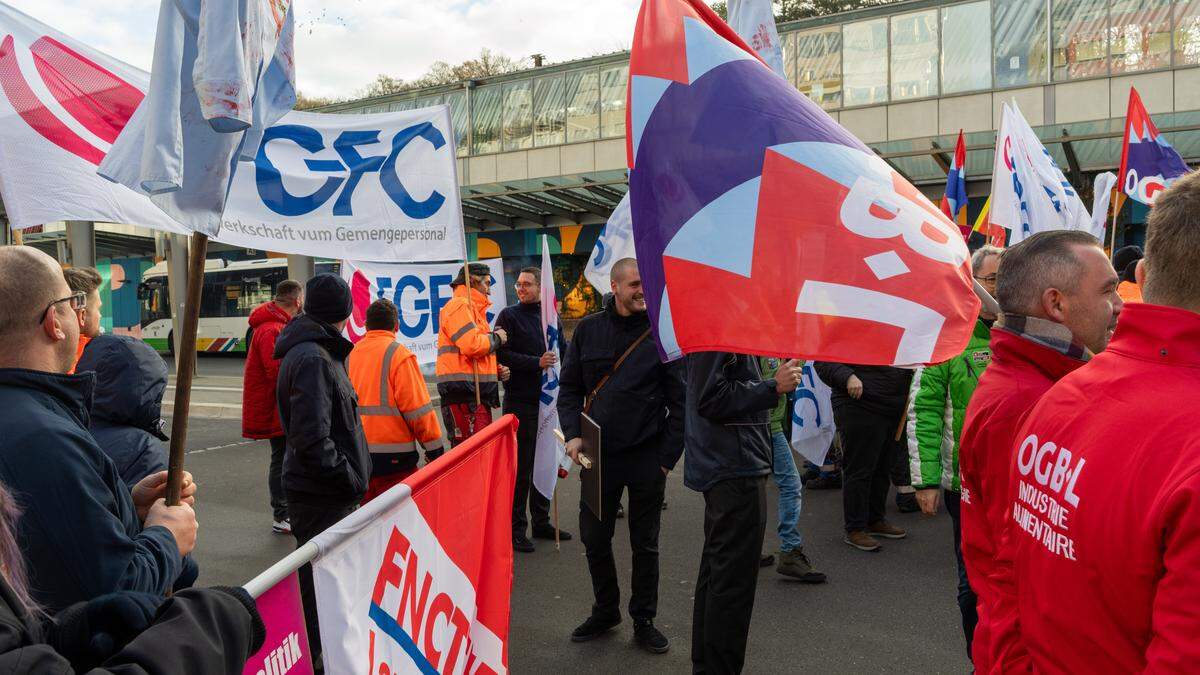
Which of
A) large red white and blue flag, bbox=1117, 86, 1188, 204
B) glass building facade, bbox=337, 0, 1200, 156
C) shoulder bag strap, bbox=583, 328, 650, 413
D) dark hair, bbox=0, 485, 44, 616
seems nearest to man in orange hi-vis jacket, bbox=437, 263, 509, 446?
shoulder bag strap, bbox=583, 328, 650, 413

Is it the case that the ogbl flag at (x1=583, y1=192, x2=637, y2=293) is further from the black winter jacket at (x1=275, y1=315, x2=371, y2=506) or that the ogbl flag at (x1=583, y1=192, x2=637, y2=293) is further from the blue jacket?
the blue jacket

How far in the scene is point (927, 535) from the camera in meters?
6.29

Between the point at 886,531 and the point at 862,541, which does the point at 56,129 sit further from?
the point at 886,531

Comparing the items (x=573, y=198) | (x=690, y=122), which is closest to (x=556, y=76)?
(x=573, y=198)

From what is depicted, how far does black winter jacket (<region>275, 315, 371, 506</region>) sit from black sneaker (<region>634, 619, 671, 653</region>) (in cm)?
154

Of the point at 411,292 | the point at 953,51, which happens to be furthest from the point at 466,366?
the point at 953,51

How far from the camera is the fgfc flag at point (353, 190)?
13.6 feet

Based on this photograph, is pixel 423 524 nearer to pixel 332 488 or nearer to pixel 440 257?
pixel 332 488

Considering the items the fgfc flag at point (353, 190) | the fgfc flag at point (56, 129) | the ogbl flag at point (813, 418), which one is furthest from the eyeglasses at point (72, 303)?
the ogbl flag at point (813, 418)

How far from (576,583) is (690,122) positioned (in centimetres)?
366

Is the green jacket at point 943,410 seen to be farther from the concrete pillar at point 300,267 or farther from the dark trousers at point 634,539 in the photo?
the concrete pillar at point 300,267

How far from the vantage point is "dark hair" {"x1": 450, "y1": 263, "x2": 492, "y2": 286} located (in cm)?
702

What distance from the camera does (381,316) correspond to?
4.95 m

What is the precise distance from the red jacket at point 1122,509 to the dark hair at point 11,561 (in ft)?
5.84
